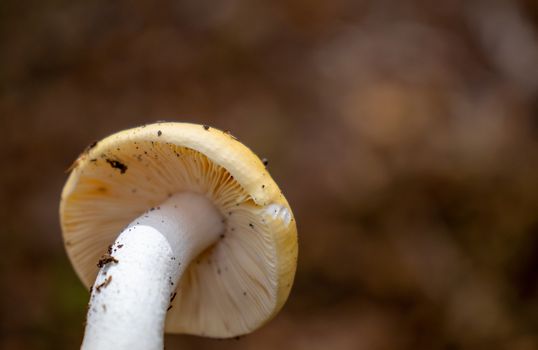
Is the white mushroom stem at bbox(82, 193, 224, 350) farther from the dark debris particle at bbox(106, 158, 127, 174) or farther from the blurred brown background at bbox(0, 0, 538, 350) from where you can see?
the blurred brown background at bbox(0, 0, 538, 350)

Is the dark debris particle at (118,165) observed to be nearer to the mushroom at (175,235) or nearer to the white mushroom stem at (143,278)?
the mushroom at (175,235)

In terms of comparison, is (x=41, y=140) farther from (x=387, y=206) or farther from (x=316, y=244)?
(x=387, y=206)

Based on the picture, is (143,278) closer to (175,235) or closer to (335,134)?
(175,235)

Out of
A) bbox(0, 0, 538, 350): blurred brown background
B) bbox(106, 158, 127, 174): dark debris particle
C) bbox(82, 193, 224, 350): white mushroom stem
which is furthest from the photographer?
bbox(0, 0, 538, 350): blurred brown background

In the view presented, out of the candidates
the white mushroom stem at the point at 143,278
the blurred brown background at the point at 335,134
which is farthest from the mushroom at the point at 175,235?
the blurred brown background at the point at 335,134

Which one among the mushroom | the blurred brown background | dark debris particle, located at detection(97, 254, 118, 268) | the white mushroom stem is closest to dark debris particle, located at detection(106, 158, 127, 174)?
the mushroom

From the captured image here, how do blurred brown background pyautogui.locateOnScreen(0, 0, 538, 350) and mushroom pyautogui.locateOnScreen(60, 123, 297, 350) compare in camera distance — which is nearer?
mushroom pyautogui.locateOnScreen(60, 123, 297, 350)
